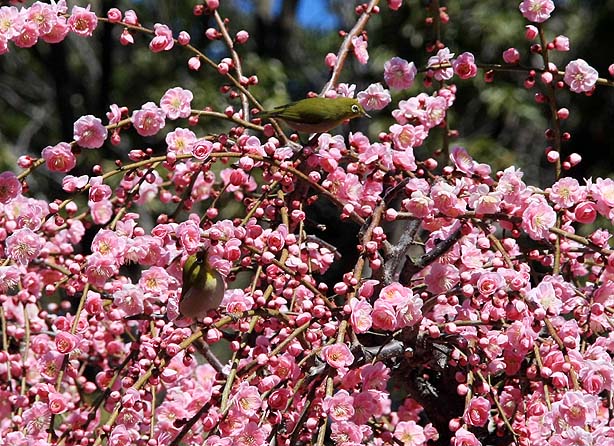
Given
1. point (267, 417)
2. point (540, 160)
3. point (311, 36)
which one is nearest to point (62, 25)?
point (267, 417)

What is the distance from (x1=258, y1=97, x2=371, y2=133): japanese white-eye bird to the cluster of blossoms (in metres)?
0.04

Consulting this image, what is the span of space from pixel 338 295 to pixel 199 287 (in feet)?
0.66

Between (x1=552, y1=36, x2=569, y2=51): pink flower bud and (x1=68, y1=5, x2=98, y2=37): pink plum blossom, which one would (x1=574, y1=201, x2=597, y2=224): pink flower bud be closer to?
(x1=552, y1=36, x2=569, y2=51): pink flower bud

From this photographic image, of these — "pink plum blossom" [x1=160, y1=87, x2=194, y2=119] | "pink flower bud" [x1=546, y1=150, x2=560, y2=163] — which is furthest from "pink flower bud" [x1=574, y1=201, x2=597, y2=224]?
"pink plum blossom" [x1=160, y1=87, x2=194, y2=119]

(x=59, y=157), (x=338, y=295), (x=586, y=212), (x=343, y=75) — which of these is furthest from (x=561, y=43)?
(x=343, y=75)

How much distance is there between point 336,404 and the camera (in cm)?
106

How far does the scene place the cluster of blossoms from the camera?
1.12 metres

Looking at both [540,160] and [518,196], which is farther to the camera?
[540,160]

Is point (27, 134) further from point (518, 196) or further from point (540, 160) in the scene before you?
point (518, 196)

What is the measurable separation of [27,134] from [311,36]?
9.80ft

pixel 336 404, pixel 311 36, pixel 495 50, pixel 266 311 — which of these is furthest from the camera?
pixel 311 36

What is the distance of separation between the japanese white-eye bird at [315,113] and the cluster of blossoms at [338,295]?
0.04 meters

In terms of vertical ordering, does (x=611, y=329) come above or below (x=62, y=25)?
below

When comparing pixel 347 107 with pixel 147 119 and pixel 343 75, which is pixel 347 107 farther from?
pixel 343 75
